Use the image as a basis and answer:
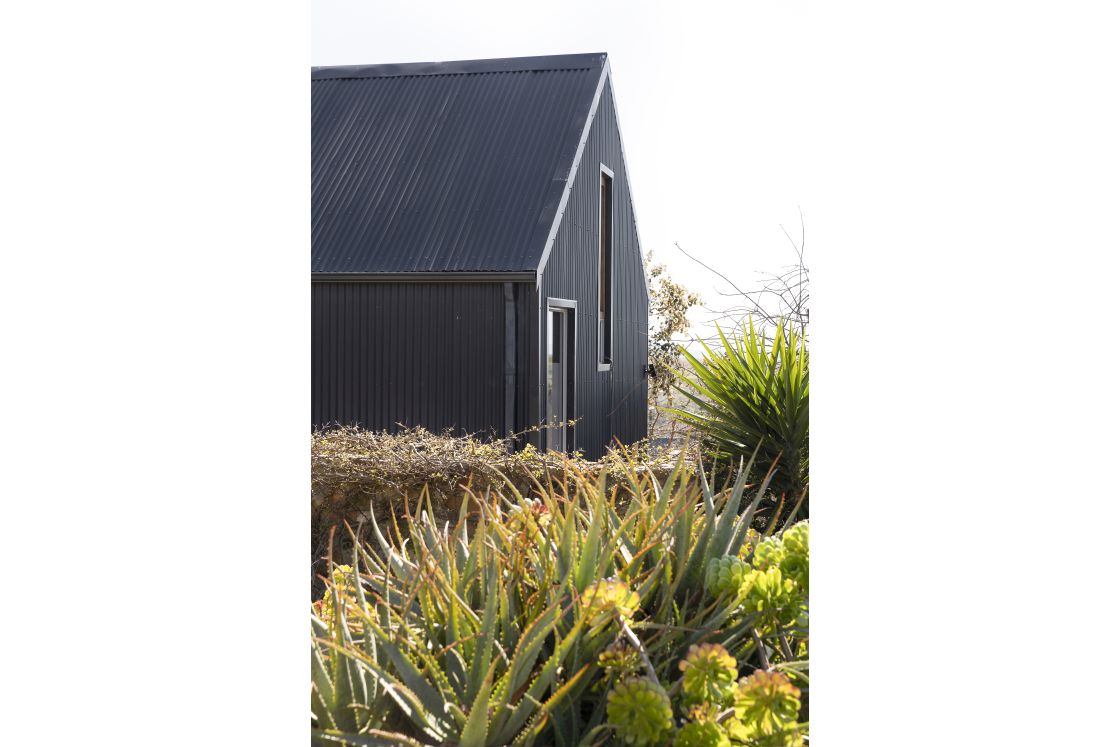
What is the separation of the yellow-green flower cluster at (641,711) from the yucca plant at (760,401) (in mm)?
2484

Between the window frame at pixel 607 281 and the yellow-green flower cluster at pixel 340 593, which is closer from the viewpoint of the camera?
the yellow-green flower cluster at pixel 340 593

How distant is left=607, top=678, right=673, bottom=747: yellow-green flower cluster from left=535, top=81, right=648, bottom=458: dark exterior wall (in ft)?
24.3

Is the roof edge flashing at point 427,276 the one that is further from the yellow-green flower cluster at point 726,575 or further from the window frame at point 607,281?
the yellow-green flower cluster at point 726,575

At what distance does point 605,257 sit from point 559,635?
413 inches

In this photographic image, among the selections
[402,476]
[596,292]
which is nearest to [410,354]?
[596,292]

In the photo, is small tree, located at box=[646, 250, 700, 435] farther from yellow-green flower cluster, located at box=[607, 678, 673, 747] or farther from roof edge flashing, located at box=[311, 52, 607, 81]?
yellow-green flower cluster, located at box=[607, 678, 673, 747]

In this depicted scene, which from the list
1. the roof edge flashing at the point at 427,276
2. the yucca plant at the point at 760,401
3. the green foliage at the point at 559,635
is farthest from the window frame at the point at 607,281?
the green foliage at the point at 559,635

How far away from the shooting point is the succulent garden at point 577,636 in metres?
1.50

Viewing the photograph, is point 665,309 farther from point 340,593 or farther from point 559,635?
point 559,635
